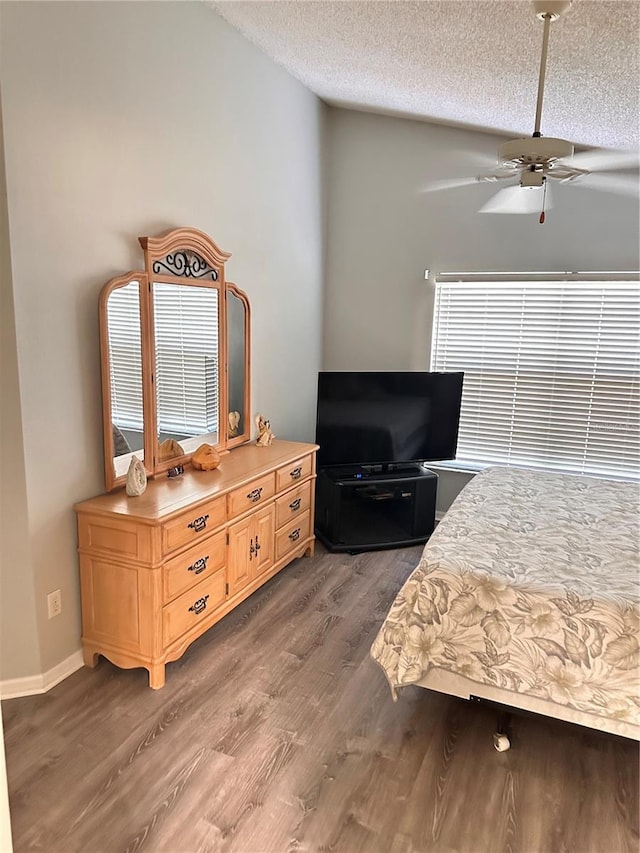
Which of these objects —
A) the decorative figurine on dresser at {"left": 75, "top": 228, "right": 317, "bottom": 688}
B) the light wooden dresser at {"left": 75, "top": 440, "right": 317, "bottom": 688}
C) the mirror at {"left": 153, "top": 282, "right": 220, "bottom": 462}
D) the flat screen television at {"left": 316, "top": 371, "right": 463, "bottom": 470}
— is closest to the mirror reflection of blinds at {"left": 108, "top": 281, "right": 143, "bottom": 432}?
the decorative figurine on dresser at {"left": 75, "top": 228, "right": 317, "bottom": 688}

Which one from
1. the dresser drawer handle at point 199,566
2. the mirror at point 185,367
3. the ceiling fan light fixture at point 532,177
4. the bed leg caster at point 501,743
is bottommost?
the bed leg caster at point 501,743

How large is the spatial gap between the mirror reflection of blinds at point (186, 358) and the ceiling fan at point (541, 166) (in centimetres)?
160

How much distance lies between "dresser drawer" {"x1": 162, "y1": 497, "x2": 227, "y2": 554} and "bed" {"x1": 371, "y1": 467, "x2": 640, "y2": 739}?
3.10 ft

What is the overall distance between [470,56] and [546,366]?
7.08ft

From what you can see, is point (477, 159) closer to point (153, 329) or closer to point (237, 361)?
point (237, 361)

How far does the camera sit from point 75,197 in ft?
7.73

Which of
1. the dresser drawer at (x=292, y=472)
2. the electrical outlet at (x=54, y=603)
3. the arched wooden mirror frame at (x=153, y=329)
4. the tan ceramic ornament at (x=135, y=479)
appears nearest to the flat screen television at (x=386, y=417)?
the dresser drawer at (x=292, y=472)

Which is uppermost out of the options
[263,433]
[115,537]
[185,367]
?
[185,367]

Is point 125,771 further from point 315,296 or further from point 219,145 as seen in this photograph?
point 315,296

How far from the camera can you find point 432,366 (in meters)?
4.48

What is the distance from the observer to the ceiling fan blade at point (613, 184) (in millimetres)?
3707

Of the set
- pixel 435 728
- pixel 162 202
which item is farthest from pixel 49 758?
pixel 162 202

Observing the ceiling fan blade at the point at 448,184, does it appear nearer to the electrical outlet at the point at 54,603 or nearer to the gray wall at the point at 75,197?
the gray wall at the point at 75,197

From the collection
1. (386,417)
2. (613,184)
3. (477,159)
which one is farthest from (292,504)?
(613,184)
